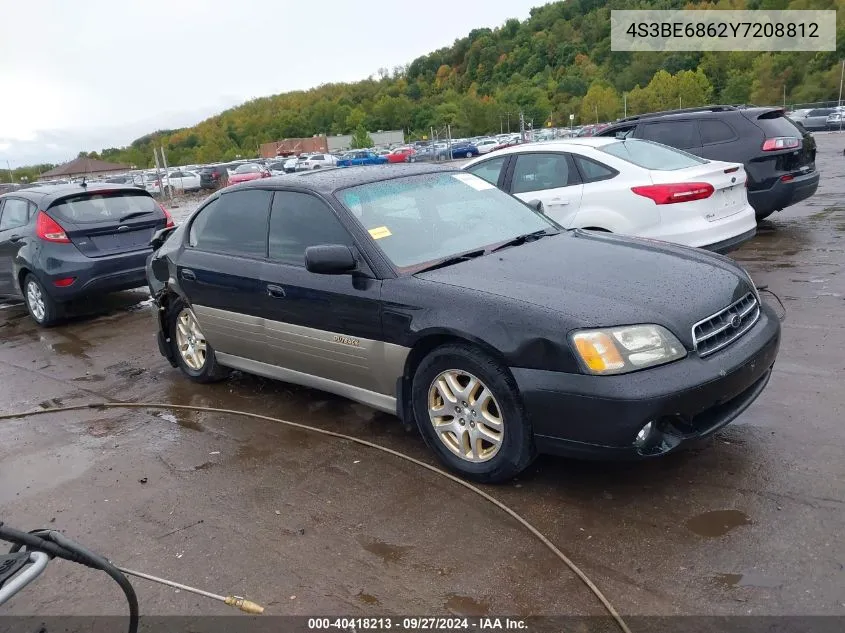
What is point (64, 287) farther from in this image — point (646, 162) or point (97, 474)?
point (646, 162)

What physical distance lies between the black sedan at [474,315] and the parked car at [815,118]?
42355 millimetres

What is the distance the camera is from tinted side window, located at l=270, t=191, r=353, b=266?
4281 mm

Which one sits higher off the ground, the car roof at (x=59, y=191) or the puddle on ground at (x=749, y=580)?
the car roof at (x=59, y=191)

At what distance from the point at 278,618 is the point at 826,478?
2.62 metres

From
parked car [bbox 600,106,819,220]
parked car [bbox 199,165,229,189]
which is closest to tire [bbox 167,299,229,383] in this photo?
parked car [bbox 600,106,819,220]

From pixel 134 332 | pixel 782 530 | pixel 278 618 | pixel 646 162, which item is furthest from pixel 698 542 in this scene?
pixel 134 332

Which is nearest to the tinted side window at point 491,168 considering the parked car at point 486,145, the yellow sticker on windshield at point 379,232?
the yellow sticker on windshield at point 379,232

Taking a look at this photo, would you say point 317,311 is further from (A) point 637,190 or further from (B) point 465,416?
(A) point 637,190

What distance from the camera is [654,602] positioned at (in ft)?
8.77

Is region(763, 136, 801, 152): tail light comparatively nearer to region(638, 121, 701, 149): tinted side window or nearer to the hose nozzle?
region(638, 121, 701, 149): tinted side window

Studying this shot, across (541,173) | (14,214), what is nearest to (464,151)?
(14,214)

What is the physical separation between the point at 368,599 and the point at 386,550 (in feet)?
1.13

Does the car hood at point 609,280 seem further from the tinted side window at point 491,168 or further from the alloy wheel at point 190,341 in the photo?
the tinted side window at point 491,168

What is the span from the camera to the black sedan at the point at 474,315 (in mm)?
3191
